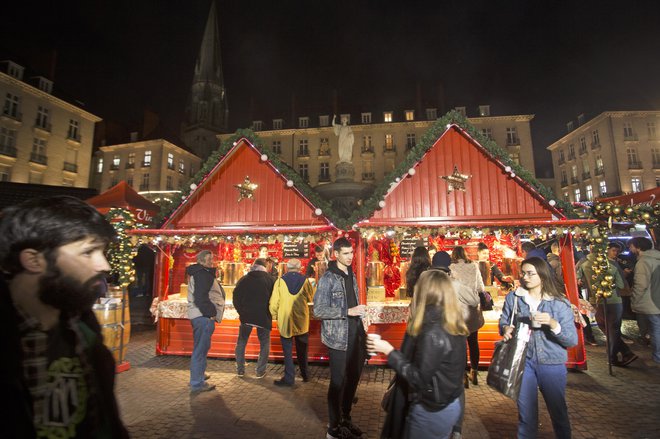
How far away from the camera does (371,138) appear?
139 ft

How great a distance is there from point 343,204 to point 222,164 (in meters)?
3.89

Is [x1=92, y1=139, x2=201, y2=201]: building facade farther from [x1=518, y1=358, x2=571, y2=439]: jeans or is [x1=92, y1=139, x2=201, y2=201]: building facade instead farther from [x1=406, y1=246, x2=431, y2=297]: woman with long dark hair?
[x1=518, y1=358, x2=571, y2=439]: jeans

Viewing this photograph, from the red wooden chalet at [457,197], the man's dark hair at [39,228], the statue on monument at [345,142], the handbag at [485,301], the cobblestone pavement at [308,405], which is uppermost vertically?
the statue on monument at [345,142]

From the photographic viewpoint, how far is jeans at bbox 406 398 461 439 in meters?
2.60

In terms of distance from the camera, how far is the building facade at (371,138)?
3988 cm

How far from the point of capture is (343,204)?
10938 mm

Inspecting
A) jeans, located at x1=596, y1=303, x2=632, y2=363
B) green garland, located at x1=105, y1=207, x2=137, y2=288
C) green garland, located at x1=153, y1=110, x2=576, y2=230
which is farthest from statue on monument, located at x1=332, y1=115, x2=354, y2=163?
jeans, located at x1=596, y1=303, x2=632, y2=363

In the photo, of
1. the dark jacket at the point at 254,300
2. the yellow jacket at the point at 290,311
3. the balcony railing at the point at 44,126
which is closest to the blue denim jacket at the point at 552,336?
the yellow jacket at the point at 290,311

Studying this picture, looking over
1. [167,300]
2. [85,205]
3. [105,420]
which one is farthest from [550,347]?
[167,300]

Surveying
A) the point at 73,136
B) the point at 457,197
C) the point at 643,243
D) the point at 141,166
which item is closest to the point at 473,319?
the point at 457,197

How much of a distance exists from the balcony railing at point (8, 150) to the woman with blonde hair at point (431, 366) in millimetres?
39429

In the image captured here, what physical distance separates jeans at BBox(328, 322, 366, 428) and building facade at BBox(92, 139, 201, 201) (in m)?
41.9

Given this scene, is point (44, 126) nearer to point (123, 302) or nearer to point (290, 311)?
point (123, 302)

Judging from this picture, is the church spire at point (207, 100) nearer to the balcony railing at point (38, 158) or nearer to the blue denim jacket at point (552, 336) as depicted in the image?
the balcony railing at point (38, 158)
